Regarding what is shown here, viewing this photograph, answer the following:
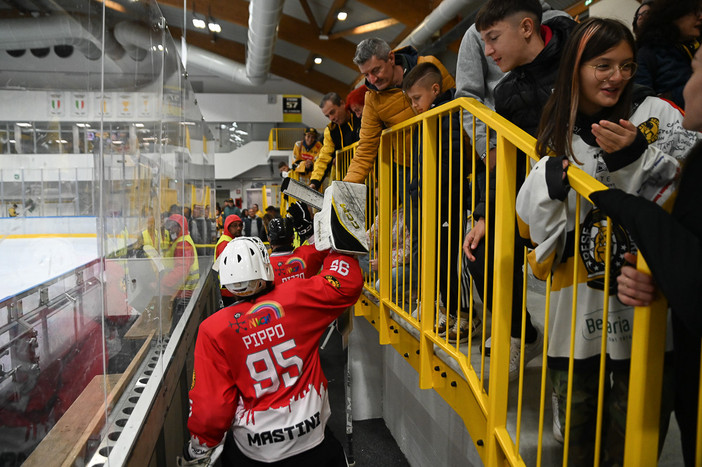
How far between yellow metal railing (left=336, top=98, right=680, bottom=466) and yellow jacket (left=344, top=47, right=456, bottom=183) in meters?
0.08

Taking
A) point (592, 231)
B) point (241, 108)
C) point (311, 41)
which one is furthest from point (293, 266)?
point (241, 108)

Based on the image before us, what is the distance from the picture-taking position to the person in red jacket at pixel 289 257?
352 cm

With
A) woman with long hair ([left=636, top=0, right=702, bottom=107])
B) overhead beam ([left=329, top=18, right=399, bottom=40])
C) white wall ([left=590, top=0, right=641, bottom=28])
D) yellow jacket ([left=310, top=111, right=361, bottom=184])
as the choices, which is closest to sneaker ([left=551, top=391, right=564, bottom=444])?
woman with long hair ([left=636, top=0, right=702, bottom=107])

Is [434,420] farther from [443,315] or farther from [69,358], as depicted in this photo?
[69,358]

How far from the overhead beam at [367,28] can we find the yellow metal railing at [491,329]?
10042 millimetres

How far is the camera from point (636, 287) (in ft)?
2.80

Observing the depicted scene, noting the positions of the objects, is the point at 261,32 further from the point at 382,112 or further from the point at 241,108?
the point at 241,108

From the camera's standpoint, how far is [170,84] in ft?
11.4

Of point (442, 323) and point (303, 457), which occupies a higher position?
point (442, 323)

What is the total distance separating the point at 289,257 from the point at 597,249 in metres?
2.76

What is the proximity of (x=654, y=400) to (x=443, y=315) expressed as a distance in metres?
1.41

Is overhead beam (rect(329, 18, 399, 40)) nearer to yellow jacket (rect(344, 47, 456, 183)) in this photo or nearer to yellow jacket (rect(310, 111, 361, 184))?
yellow jacket (rect(310, 111, 361, 184))

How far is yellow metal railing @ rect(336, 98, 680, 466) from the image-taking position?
901mm

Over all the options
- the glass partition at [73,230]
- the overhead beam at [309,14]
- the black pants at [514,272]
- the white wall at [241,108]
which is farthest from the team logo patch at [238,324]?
the white wall at [241,108]
